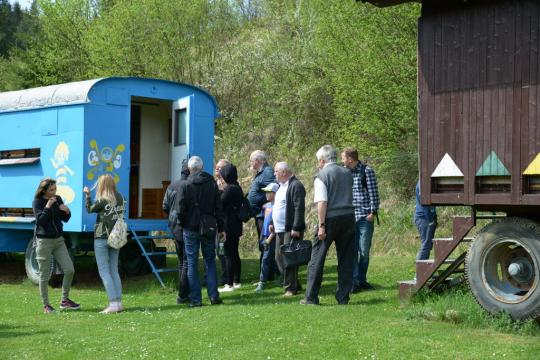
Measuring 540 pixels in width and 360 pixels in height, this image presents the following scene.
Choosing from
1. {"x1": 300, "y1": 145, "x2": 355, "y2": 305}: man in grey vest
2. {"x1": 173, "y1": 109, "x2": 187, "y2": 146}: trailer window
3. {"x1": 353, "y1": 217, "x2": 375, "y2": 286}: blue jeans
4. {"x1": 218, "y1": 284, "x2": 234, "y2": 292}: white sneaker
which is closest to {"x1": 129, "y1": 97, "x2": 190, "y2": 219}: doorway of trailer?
{"x1": 173, "y1": 109, "x2": 187, "y2": 146}: trailer window

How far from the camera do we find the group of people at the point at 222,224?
31.7ft

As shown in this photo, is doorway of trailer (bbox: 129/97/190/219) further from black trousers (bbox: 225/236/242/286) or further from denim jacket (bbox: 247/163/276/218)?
black trousers (bbox: 225/236/242/286)

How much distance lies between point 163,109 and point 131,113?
615 millimetres

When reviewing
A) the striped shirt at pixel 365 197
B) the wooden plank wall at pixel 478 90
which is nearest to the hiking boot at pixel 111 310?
the striped shirt at pixel 365 197

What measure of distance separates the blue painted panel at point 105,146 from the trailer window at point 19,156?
130 cm

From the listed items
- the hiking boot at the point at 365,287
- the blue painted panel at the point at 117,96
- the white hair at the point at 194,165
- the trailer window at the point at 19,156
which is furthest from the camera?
the trailer window at the point at 19,156

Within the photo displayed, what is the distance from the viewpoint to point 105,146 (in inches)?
496

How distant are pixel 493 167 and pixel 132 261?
7.83m

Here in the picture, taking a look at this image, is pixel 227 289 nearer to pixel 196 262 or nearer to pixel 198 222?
pixel 196 262

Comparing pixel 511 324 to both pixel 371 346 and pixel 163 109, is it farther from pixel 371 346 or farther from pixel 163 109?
pixel 163 109

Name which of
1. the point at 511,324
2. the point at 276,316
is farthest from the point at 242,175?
the point at 511,324

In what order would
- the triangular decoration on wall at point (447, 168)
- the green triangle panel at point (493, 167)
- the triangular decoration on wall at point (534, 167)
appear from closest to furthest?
the triangular decoration on wall at point (534, 167), the green triangle panel at point (493, 167), the triangular decoration on wall at point (447, 168)

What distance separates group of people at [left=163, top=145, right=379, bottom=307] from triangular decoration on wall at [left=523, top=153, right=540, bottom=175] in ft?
8.08

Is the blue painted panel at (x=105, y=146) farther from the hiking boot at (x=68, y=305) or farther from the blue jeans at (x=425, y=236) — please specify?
the blue jeans at (x=425, y=236)
